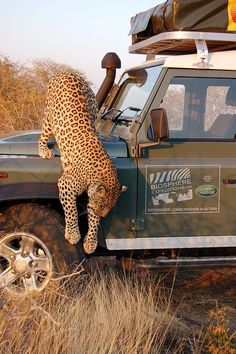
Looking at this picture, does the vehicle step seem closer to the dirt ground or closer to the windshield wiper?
the dirt ground

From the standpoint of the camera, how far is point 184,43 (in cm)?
491

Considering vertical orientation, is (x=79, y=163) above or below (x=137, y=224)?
above

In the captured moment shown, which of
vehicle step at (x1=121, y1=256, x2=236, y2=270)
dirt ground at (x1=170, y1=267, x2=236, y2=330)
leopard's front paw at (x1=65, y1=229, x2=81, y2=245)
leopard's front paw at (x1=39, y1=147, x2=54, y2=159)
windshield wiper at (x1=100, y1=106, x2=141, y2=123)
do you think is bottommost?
dirt ground at (x1=170, y1=267, x2=236, y2=330)

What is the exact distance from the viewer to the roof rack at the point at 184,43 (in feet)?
14.8

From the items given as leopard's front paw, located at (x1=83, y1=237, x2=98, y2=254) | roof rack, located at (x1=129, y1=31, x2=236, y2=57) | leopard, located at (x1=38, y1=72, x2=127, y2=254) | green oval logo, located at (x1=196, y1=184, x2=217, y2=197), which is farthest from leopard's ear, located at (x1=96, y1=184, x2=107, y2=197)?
roof rack, located at (x1=129, y1=31, x2=236, y2=57)

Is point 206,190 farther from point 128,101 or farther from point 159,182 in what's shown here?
point 128,101

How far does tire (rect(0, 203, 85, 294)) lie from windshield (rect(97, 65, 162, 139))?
0.90 metres

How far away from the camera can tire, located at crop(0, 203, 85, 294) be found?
4.40 m

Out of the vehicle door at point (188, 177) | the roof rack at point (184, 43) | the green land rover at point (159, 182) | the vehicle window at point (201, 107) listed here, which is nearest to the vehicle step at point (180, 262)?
the green land rover at point (159, 182)

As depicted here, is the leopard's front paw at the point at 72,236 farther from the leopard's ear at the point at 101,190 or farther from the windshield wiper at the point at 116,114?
the windshield wiper at the point at 116,114

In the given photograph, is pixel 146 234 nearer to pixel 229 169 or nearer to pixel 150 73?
pixel 229 169

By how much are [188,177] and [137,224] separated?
0.50 meters

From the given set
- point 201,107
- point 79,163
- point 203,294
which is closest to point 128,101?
point 201,107

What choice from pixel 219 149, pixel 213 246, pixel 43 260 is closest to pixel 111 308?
pixel 43 260
